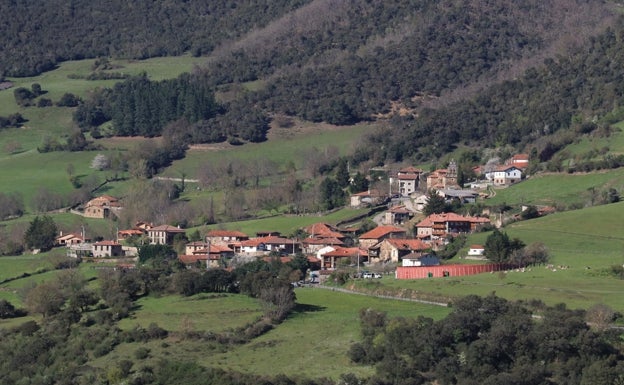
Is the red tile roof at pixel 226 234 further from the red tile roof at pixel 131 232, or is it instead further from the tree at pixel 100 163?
the tree at pixel 100 163

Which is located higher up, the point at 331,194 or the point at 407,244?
the point at 331,194

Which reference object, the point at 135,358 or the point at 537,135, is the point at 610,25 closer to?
the point at 537,135

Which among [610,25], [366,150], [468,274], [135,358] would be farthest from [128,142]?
[135,358]

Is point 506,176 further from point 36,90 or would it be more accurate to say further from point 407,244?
point 36,90

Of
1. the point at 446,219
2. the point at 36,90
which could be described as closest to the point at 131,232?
the point at 446,219

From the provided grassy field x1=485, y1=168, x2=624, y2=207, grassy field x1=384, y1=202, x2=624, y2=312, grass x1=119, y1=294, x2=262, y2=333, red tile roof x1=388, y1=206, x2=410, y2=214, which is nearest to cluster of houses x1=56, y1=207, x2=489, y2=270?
red tile roof x1=388, y1=206, x2=410, y2=214
